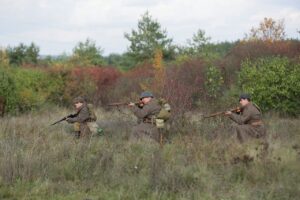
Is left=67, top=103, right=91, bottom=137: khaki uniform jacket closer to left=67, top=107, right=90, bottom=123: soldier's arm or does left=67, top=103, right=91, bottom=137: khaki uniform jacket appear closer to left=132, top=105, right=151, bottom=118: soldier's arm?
left=67, top=107, right=90, bottom=123: soldier's arm

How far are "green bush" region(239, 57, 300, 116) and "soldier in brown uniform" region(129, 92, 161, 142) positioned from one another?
18.5 feet

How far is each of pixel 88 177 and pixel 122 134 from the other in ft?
11.1

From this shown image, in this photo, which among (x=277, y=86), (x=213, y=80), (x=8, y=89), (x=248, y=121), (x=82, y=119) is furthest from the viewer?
(x=213, y=80)

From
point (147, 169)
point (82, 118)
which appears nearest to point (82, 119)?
point (82, 118)

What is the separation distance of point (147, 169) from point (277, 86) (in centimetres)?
864

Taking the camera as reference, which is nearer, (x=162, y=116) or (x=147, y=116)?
(x=162, y=116)

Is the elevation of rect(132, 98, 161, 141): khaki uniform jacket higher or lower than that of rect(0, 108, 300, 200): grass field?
higher

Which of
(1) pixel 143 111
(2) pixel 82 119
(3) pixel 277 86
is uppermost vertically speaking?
(3) pixel 277 86

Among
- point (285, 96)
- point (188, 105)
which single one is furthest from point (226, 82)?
point (188, 105)

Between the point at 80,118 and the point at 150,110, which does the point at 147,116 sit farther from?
the point at 80,118

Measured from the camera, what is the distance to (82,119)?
11.4m

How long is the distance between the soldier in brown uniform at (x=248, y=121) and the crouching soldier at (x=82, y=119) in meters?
3.17

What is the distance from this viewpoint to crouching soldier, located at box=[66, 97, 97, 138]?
1127cm

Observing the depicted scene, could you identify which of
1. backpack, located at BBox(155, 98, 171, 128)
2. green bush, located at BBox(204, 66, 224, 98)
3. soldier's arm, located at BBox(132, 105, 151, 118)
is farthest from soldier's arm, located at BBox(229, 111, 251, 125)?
green bush, located at BBox(204, 66, 224, 98)
